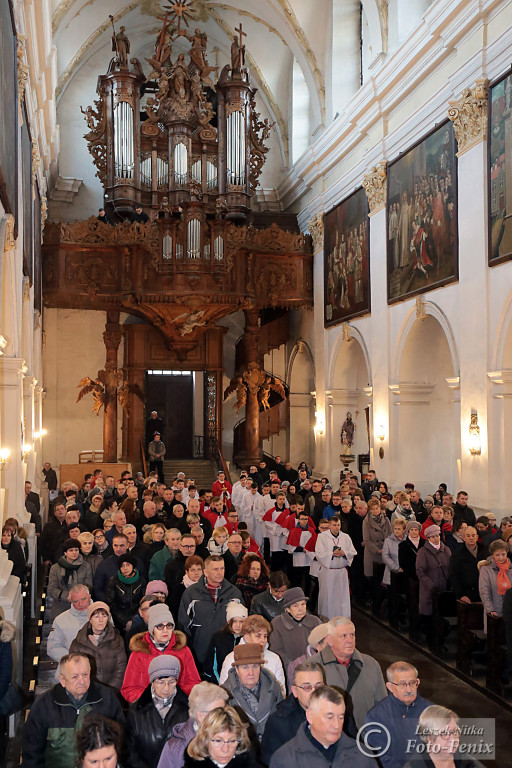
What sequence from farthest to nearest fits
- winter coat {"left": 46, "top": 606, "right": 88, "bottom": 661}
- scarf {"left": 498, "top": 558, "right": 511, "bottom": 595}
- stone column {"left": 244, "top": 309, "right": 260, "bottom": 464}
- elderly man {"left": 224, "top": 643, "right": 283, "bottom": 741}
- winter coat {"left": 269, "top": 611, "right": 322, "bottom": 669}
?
stone column {"left": 244, "top": 309, "right": 260, "bottom": 464} → scarf {"left": 498, "top": 558, "right": 511, "bottom": 595} → winter coat {"left": 46, "top": 606, "right": 88, "bottom": 661} → winter coat {"left": 269, "top": 611, "right": 322, "bottom": 669} → elderly man {"left": 224, "top": 643, "right": 283, "bottom": 741}

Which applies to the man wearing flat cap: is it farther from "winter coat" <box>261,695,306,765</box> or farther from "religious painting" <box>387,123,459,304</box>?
"religious painting" <box>387,123,459,304</box>

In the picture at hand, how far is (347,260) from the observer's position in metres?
20.7

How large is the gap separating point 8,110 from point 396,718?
26.8 feet

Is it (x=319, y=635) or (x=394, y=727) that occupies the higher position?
(x=319, y=635)

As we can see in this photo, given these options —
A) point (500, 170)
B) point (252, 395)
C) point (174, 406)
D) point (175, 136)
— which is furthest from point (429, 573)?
point (174, 406)

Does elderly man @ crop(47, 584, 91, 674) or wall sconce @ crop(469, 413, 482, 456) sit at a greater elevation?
wall sconce @ crop(469, 413, 482, 456)

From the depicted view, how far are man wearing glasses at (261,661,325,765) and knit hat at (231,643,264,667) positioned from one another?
0.43 metres

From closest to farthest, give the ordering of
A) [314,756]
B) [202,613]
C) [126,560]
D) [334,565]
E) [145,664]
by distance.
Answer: [314,756] < [145,664] < [202,613] < [126,560] < [334,565]

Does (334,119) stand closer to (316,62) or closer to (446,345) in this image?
(316,62)

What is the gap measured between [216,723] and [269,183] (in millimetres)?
25096

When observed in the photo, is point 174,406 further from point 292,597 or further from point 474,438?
point 292,597

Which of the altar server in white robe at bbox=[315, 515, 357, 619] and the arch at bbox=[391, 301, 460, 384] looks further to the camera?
the arch at bbox=[391, 301, 460, 384]

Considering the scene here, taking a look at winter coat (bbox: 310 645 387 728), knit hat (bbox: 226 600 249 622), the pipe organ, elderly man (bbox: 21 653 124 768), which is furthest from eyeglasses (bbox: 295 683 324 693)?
the pipe organ

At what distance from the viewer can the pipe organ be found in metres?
22.9
